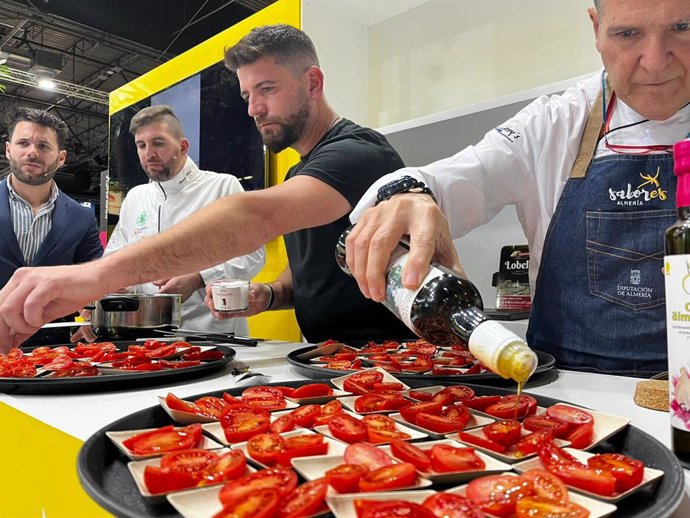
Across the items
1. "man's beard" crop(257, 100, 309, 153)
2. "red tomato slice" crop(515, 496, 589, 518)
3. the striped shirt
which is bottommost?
"red tomato slice" crop(515, 496, 589, 518)

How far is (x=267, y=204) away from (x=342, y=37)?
9.29 ft

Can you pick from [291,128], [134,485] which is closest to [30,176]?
[291,128]

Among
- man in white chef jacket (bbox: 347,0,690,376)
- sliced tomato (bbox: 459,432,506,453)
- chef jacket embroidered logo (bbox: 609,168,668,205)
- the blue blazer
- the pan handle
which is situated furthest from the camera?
the blue blazer

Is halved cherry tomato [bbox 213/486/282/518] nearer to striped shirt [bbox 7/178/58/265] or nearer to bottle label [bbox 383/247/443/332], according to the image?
bottle label [bbox 383/247/443/332]

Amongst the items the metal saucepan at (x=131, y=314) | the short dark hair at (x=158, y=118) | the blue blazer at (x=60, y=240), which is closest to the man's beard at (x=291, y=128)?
the metal saucepan at (x=131, y=314)

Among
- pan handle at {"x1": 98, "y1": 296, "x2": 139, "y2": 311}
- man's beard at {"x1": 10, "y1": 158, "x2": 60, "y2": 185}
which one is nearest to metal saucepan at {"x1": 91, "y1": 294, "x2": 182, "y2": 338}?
pan handle at {"x1": 98, "y1": 296, "x2": 139, "y2": 311}

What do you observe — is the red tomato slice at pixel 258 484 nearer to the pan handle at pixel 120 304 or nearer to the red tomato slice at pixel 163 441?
the red tomato slice at pixel 163 441

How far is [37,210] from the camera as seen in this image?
161 inches

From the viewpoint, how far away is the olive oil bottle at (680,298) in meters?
0.61

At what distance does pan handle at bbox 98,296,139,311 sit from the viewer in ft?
6.06

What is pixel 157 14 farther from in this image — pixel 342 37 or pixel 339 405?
pixel 339 405

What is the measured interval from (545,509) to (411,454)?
0.18 meters

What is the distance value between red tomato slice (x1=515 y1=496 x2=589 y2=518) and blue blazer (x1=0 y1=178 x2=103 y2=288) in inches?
158

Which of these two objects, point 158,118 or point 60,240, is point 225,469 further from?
point 60,240
